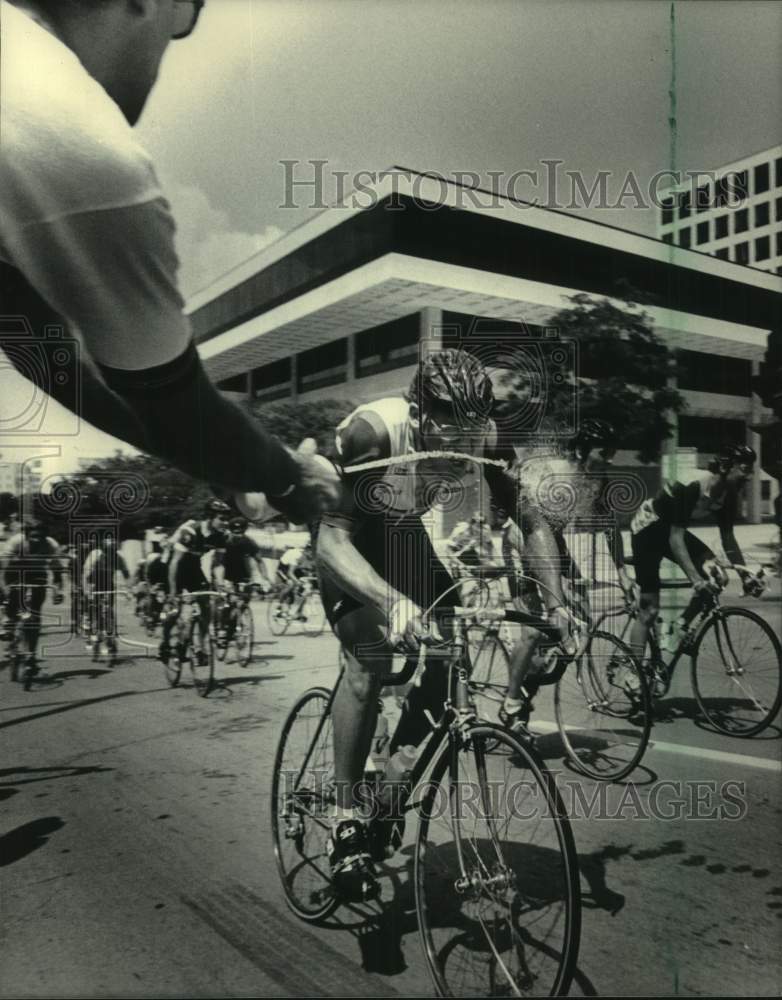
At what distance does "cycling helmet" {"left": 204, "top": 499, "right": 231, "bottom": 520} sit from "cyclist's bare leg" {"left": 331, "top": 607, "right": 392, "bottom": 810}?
543mm

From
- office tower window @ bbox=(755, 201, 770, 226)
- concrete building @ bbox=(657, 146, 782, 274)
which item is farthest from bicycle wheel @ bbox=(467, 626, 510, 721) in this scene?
office tower window @ bbox=(755, 201, 770, 226)

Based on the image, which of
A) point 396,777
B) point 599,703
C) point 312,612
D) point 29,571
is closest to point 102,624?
point 29,571

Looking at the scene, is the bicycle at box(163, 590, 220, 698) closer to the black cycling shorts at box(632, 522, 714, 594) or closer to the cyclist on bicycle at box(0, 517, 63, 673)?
the cyclist on bicycle at box(0, 517, 63, 673)

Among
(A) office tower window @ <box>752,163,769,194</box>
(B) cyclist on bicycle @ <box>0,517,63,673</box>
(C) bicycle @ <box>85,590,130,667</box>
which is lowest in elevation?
(C) bicycle @ <box>85,590,130,667</box>

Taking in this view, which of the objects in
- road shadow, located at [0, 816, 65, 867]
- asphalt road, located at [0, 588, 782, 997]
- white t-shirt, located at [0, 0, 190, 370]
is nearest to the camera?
white t-shirt, located at [0, 0, 190, 370]

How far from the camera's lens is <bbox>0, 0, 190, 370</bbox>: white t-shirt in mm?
2117

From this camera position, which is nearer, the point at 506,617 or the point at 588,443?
the point at 506,617

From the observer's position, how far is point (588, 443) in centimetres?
286

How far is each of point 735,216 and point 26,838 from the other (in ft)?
10.3

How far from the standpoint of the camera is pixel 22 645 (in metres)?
2.70

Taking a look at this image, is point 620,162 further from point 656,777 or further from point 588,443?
point 656,777

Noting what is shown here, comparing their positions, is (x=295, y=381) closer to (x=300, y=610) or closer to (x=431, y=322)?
(x=431, y=322)

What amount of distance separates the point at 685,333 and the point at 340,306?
1201 millimetres

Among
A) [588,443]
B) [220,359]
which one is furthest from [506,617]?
[220,359]
